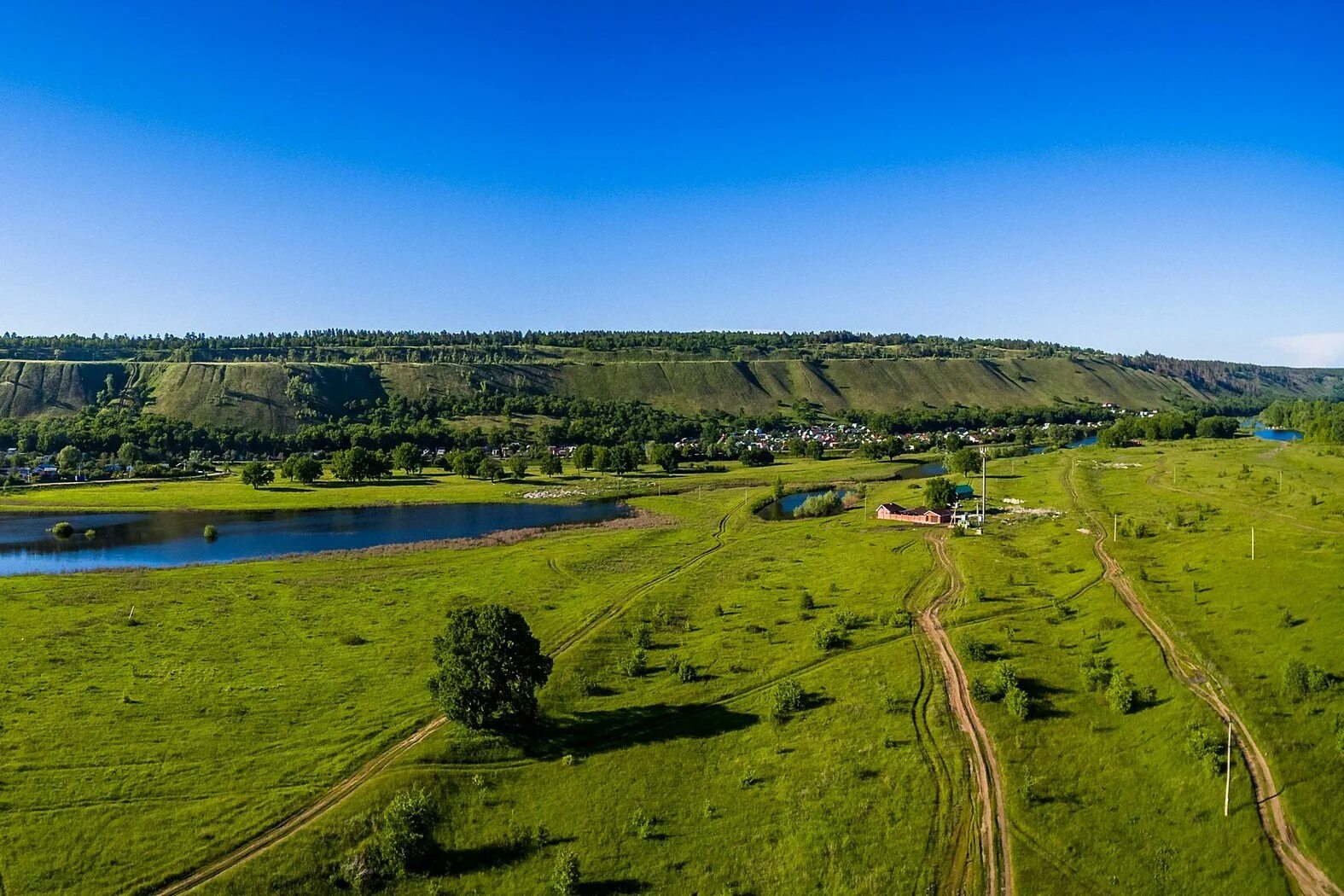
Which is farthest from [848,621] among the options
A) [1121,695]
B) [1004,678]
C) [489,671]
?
[489,671]

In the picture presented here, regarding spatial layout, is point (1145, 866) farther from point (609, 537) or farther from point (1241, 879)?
point (609, 537)

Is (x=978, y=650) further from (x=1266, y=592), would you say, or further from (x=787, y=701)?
(x=1266, y=592)

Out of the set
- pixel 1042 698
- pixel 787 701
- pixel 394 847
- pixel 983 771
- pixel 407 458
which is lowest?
pixel 394 847

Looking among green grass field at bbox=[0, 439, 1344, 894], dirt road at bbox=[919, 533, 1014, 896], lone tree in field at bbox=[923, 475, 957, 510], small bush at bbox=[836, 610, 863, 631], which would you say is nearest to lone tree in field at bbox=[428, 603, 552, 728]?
green grass field at bbox=[0, 439, 1344, 894]

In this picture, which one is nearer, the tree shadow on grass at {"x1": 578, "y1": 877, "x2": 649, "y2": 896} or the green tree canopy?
the tree shadow on grass at {"x1": 578, "y1": 877, "x2": 649, "y2": 896}

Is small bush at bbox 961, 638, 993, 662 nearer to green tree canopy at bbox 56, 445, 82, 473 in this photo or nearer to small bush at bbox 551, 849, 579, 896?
small bush at bbox 551, 849, 579, 896

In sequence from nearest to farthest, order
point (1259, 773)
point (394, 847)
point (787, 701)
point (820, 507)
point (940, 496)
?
1. point (394, 847)
2. point (1259, 773)
3. point (787, 701)
4. point (940, 496)
5. point (820, 507)
